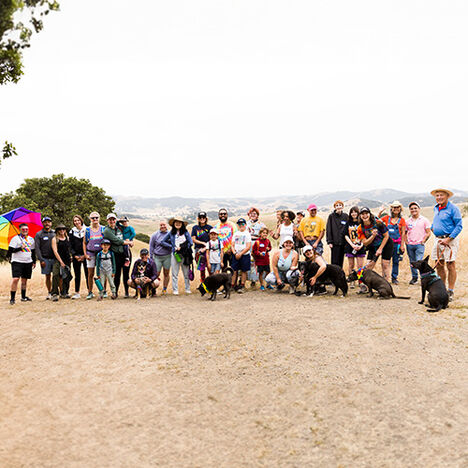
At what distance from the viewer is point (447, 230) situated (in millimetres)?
8992

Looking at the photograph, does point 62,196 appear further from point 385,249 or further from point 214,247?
point 385,249

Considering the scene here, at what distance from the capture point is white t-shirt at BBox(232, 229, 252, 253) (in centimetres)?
1042

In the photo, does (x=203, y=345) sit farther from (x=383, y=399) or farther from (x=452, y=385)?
(x=452, y=385)

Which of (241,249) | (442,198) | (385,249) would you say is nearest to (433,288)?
(385,249)

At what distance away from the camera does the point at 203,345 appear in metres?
6.43

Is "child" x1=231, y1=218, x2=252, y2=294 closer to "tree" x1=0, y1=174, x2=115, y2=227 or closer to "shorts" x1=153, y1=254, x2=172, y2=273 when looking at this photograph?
"shorts" x1=153, y1=254, x2=172, y2=273

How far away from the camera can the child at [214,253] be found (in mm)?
10445

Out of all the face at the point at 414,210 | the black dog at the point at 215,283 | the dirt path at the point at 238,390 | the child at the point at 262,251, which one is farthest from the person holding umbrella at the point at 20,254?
the face at the point at 414,210

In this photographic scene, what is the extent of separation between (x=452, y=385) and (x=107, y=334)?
5.73 meters

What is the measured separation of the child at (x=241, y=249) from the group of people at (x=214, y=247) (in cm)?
3

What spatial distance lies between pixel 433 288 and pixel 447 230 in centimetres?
166

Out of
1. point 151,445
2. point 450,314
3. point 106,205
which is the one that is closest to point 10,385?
point 151,445

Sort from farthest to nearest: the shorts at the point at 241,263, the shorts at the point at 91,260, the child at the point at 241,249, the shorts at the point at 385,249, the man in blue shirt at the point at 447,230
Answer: the shorts at the point at 241,263, the child at the point at 241,249, the shorts at the point at 385,249, the shorts at the point at 91,260, the man in blue shirt at the point at 447,230

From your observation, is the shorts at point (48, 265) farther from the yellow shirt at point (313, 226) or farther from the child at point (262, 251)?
the yellow shirt at point (313, 226)
